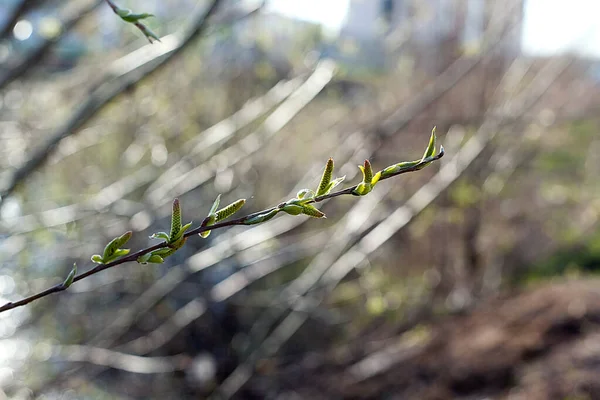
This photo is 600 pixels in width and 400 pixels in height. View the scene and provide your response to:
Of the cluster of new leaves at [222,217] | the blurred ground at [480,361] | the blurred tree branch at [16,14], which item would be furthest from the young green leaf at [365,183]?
the blurred ground at [480,361]

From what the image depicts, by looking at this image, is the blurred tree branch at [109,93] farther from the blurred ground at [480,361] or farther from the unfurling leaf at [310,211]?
the blurred ground at [480,361]

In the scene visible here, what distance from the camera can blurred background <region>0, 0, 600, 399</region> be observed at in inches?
139

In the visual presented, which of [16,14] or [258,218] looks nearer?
[258,218]

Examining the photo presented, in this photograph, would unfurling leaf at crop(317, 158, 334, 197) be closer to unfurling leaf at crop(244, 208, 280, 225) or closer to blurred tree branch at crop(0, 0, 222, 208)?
unfurling leaf at crop(244, 208, 280, 225)

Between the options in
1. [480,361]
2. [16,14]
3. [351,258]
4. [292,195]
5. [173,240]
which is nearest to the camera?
[173,240]

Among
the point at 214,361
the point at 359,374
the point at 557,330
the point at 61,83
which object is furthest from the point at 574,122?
the point at 61,83

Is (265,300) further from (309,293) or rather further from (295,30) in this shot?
(295,30)

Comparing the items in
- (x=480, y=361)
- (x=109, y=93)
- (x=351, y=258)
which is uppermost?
(x=109, y=93)

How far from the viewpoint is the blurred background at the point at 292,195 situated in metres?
3.52

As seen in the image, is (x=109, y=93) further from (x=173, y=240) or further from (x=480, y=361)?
(x=480, y=361)

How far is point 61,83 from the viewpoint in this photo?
4.36 m

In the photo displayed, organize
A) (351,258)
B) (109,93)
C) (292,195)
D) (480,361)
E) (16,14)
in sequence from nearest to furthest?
(16,14)
(109,93)
(351,258)
(292,195)
(480,361)

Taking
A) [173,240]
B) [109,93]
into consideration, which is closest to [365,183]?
Answer: [173,240]

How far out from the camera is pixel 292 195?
161 inches
